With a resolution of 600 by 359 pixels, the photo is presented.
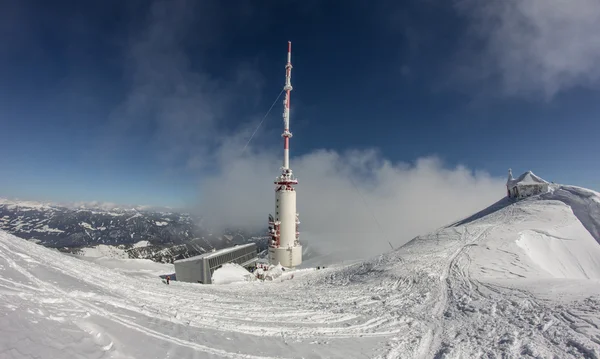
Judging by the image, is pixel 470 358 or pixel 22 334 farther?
pixel 470 358

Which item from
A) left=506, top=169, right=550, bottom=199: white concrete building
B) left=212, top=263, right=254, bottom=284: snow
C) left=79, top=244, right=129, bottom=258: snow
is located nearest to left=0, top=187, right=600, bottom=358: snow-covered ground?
left=212, top=263, right=254, bottom=284: snow

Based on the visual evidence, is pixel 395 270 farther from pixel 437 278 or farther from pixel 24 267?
pixel 24 267

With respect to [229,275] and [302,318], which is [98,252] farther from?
[302,318]

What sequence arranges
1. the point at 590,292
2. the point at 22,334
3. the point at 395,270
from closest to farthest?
the point at 22,334, the point at 590,292, the point at 395,270

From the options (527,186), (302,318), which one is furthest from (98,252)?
(527,186)

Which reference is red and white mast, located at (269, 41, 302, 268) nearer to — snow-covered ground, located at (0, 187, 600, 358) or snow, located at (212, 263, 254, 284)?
snow, located at (212, 263, 254, 284)

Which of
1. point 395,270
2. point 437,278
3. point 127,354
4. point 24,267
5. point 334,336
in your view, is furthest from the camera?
point 395,270

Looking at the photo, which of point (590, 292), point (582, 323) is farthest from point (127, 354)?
point (590, 292)
